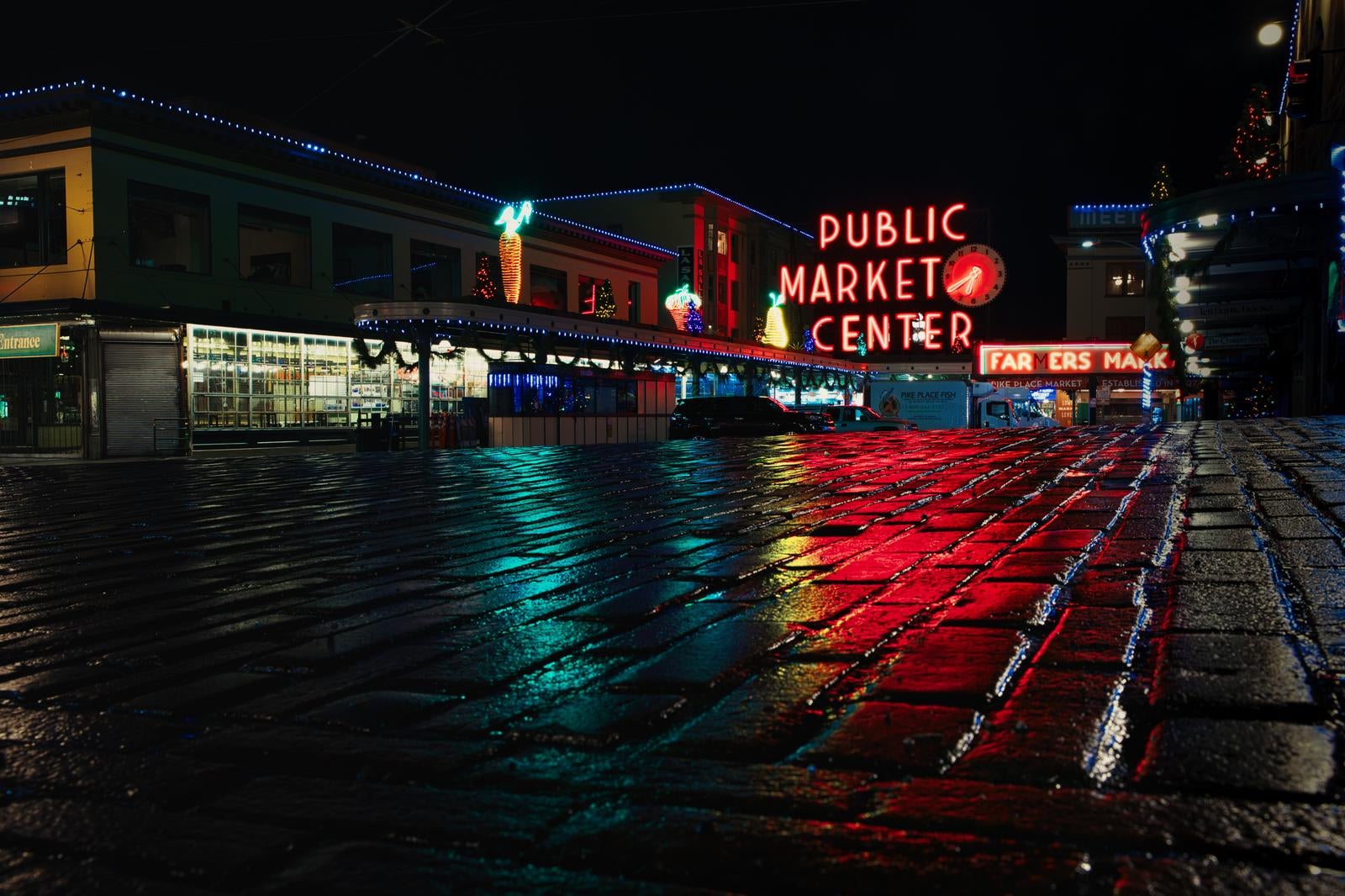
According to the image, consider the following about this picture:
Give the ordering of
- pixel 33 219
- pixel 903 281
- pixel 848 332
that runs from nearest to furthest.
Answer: pixel 33 219 < pixel 903 281 < pixel 848 332

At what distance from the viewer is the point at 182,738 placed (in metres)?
2.84

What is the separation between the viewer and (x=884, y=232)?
55531 mm

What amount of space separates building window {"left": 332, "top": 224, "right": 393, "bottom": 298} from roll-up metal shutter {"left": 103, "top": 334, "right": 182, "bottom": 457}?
6429mm

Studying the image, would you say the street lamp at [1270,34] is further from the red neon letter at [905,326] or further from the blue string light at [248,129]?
the red neon letter at [905,326]

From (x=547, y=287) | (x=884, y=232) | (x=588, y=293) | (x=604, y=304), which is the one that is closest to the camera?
(x=547, y=287)

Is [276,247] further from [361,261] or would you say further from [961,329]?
[961,329]

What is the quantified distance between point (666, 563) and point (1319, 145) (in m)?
24.4

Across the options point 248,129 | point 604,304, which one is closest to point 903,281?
point 604,304

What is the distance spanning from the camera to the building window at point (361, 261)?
1249 inches

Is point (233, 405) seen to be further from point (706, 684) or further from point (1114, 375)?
point (1114, 375)

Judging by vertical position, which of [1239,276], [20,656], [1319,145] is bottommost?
[20,656]

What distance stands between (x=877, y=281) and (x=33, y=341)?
132 feet

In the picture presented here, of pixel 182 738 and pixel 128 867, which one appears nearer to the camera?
pixel 128 867

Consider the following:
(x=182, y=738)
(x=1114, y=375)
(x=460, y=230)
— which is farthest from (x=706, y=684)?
(x=1114, y=375)
